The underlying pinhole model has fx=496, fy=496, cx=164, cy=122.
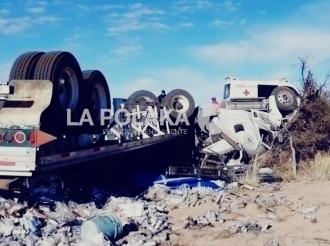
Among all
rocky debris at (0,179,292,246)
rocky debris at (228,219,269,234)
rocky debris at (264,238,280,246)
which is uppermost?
rocky debris at (0,179,292,246)

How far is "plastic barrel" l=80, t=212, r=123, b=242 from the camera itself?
5.12 meters

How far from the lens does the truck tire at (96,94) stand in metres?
6.72

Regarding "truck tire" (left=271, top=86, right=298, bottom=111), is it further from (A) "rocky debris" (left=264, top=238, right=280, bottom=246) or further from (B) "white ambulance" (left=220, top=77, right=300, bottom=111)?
(A) "rocky debris" (left=264, top=238, right=280, bottom=246)

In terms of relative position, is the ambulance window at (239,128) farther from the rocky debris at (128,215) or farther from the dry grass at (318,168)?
the rocky debris at (128,215)

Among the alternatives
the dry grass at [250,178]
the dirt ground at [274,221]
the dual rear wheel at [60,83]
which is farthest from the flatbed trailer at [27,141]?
the dry grass at [250,178]

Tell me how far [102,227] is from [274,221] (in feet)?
8.54

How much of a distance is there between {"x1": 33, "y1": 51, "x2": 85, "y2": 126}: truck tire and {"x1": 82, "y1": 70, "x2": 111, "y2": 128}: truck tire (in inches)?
12.9

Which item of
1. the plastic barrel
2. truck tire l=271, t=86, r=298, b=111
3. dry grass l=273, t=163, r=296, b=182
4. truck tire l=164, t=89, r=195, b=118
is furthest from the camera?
truck tire l=271, t=86, r=298, b=111

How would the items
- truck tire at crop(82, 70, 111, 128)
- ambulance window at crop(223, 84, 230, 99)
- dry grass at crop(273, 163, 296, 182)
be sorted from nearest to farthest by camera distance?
truck tire at crop(82, 70, 111, 128) → dry grass at crop(273, 163, 296, 182) → ambulance window at crop(223, 84, 230, 99)

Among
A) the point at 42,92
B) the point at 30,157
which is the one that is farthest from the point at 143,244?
the point at 42,92

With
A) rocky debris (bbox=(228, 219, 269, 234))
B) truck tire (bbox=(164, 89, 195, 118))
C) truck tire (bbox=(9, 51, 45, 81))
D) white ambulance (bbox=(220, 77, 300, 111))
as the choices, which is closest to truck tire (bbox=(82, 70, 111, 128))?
truck tire (bbox=(9, 51, 45, 81))

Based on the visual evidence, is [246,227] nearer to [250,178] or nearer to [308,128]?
[250,178]

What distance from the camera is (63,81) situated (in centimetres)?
600

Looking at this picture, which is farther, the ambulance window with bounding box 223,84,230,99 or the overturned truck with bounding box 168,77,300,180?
the ambulance window with bounding box 223,84,230,99
